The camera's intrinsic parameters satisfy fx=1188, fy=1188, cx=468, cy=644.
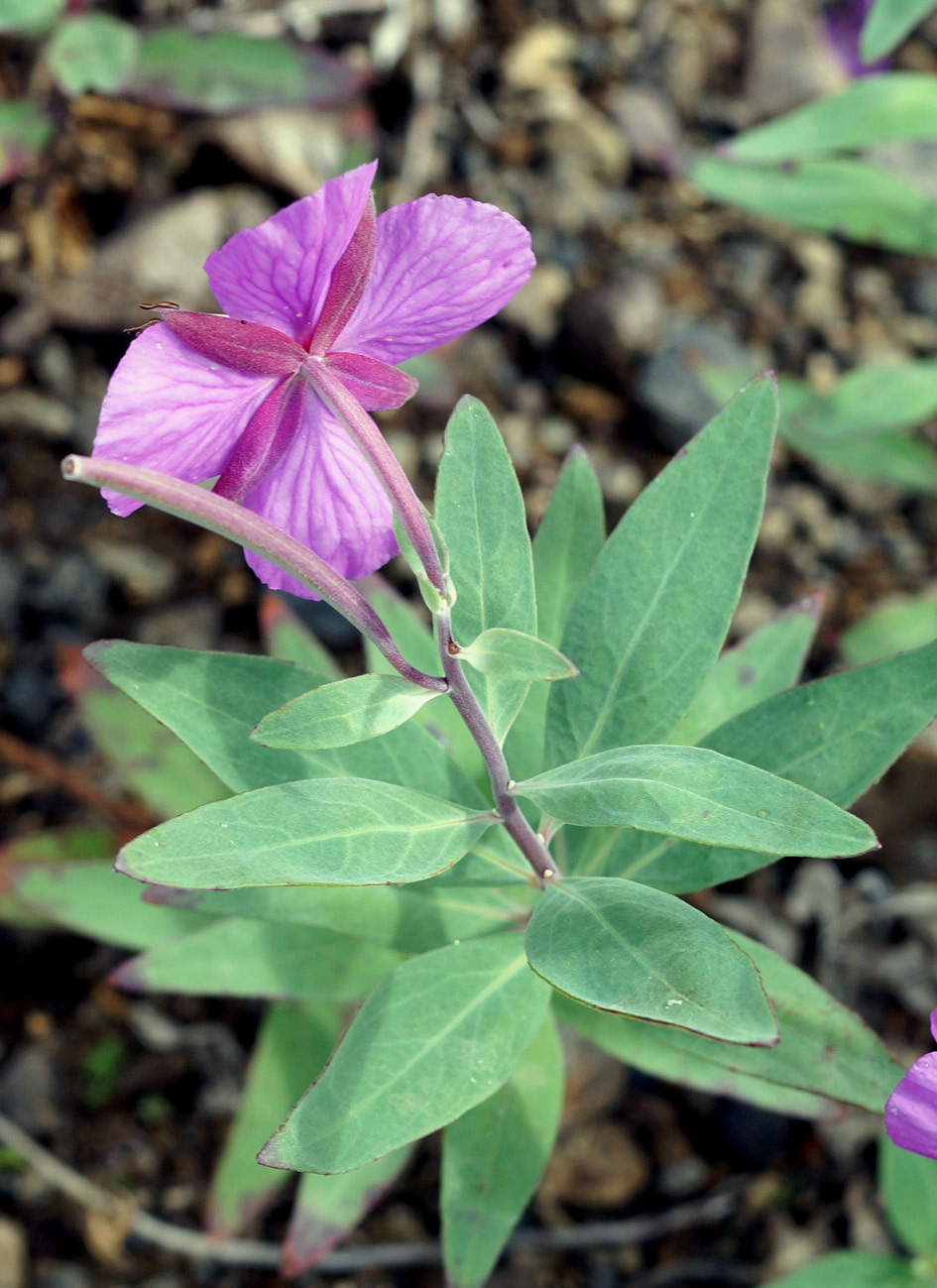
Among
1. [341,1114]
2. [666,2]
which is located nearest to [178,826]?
[341,1114]

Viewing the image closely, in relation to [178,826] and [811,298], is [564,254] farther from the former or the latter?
[178,826]

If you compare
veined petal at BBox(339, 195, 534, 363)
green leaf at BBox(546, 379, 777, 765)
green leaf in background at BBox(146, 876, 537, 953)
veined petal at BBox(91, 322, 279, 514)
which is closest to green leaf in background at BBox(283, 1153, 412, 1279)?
green leaf in background at BBox(146, 876, 537, 953)

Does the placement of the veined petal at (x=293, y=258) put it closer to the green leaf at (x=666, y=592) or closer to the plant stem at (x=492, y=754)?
the plant stem at (x=492, y=754)

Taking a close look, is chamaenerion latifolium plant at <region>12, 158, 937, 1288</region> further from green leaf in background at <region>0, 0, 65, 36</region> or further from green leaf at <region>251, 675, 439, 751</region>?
green leaf in background at <region>0, 0, 65, 36</region>

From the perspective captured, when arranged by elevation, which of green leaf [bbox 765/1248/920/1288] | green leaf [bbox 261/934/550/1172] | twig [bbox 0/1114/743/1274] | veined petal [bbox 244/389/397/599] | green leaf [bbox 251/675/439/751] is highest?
veined petal [bbox 244/389/397/599]

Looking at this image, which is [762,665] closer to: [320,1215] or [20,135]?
[320,1215]

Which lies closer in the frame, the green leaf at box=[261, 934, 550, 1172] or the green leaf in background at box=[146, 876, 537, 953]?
the green leaf at box=[261, 934, 550, 1172]
